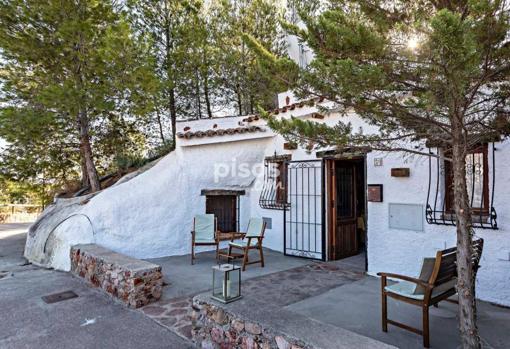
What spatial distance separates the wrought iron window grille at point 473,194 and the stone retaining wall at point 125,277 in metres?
4.13

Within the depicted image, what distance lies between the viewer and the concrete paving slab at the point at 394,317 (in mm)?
3223

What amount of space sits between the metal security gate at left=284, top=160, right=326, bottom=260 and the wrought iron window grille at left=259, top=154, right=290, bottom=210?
233 millimetres

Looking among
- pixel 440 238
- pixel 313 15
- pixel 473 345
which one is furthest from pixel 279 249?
pixel 313 15

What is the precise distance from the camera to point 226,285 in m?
3.14

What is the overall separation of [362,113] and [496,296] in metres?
3.39

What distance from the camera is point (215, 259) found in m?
6.92

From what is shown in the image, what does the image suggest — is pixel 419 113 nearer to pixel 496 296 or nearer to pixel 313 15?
pixel 313 15

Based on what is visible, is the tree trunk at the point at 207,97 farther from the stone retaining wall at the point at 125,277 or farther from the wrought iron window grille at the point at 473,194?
the wrought iron window grille at the point at 473,194

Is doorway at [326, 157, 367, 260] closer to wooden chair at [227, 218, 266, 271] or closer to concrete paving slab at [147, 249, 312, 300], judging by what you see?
concrete paving slab at [147, 249, 312, 300]

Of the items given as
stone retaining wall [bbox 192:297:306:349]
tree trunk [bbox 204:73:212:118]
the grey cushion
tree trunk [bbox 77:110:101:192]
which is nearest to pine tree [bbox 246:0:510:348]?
the grey cushion

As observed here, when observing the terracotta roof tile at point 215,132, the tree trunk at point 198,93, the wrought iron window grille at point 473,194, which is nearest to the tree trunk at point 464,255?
the wrought iron window grille at point 473,194

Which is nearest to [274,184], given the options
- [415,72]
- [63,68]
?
[415,72]

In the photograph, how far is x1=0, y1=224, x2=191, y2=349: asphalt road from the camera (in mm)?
3361

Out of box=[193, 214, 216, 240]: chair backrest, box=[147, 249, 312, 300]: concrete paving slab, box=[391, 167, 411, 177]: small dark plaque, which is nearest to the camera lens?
box=[147, 249, 312, 300]: concrete paving slab
